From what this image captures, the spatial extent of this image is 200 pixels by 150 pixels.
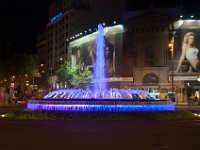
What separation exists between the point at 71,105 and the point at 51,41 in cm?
Answer: 12003

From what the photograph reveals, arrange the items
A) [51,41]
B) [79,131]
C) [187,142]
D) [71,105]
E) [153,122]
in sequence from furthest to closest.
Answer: [51,41]
[71,105]
[153,122]
[79,131]
[187,142]

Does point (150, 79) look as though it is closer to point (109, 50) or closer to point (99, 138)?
point (109, 50)

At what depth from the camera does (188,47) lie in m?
80.1

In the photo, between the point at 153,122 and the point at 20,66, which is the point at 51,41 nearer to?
the point at 20,66

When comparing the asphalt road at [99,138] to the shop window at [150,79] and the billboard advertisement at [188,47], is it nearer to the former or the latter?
the billboard advertisement at [188,47]

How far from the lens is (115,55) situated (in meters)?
87.5

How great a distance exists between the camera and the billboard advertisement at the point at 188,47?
7981 centimetres

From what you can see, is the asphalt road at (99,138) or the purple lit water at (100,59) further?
the purple lit water at (100,59)

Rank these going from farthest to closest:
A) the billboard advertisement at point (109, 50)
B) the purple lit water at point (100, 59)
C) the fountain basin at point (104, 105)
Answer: the billboard advertisement at point (109, 50), the purple lit water at point (100, 59), the fountain basin at point (104, 105)

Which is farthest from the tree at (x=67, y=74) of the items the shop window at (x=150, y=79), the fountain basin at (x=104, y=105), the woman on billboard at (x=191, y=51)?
the fountain basin at (x=104, y=105)

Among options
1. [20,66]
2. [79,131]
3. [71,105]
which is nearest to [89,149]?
[79,131]

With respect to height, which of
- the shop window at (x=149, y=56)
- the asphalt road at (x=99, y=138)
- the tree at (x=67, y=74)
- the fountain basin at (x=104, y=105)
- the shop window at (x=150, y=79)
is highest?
the shop window at (x=149, y=56)

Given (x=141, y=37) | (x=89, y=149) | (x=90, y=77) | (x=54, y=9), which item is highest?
(x=54, y=9)

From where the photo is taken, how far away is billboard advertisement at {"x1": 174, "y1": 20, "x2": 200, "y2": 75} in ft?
262
